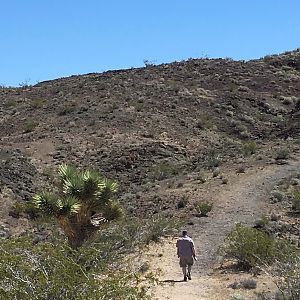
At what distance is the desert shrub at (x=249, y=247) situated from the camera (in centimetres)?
1722

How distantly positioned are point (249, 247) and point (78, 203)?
506 cm

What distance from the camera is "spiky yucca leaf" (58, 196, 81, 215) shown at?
17016 mm

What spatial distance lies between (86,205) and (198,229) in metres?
7.39

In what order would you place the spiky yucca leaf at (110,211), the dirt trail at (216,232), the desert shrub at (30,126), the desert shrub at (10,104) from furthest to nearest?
the desert shrub at (10,104) < the desert shrub at (30,126) < the spiky yucca leaf at (110,211) < the dirt trail at (216,232)

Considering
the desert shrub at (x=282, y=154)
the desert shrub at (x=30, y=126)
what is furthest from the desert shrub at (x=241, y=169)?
the desert shrub at (x=30, y=126)

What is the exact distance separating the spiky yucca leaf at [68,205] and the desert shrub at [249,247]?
4895 millimetres

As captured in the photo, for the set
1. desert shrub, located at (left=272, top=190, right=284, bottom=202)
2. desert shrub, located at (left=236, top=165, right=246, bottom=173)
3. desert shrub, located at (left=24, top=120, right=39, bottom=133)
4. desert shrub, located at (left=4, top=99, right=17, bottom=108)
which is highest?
desert shrub, located at (left=4, top=99, right=17, bottom=108)

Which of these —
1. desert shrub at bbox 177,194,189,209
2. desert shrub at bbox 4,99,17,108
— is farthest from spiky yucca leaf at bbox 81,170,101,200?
desert shrub at bbox 4,99,17,108

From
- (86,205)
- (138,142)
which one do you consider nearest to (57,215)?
(86,205)

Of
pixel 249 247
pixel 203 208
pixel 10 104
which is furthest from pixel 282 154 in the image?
pixel 10 104

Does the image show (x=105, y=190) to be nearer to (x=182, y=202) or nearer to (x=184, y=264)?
(x=184, y=264)

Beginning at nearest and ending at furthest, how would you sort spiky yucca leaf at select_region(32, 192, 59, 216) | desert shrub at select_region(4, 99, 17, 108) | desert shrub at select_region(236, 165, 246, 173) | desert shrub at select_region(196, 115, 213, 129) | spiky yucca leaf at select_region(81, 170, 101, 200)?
spiky yucca leaf at select_region(32, 192, 59, 216), spiky yucca leaf at select_region(81, 170, 101, 200), desert shrub at select_region(236, 165, 246, 173), desert shrub at select_region(196, 115, 213, 129), desert shrub at select_region(4, 99, 17, 108)

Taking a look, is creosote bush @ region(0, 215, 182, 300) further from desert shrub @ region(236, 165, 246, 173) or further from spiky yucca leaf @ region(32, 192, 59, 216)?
desert shrub @ region(236, 165, 246, 173)

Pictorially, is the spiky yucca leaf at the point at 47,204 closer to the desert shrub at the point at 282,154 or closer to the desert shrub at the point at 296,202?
the desert shrub at the point at 296,202
